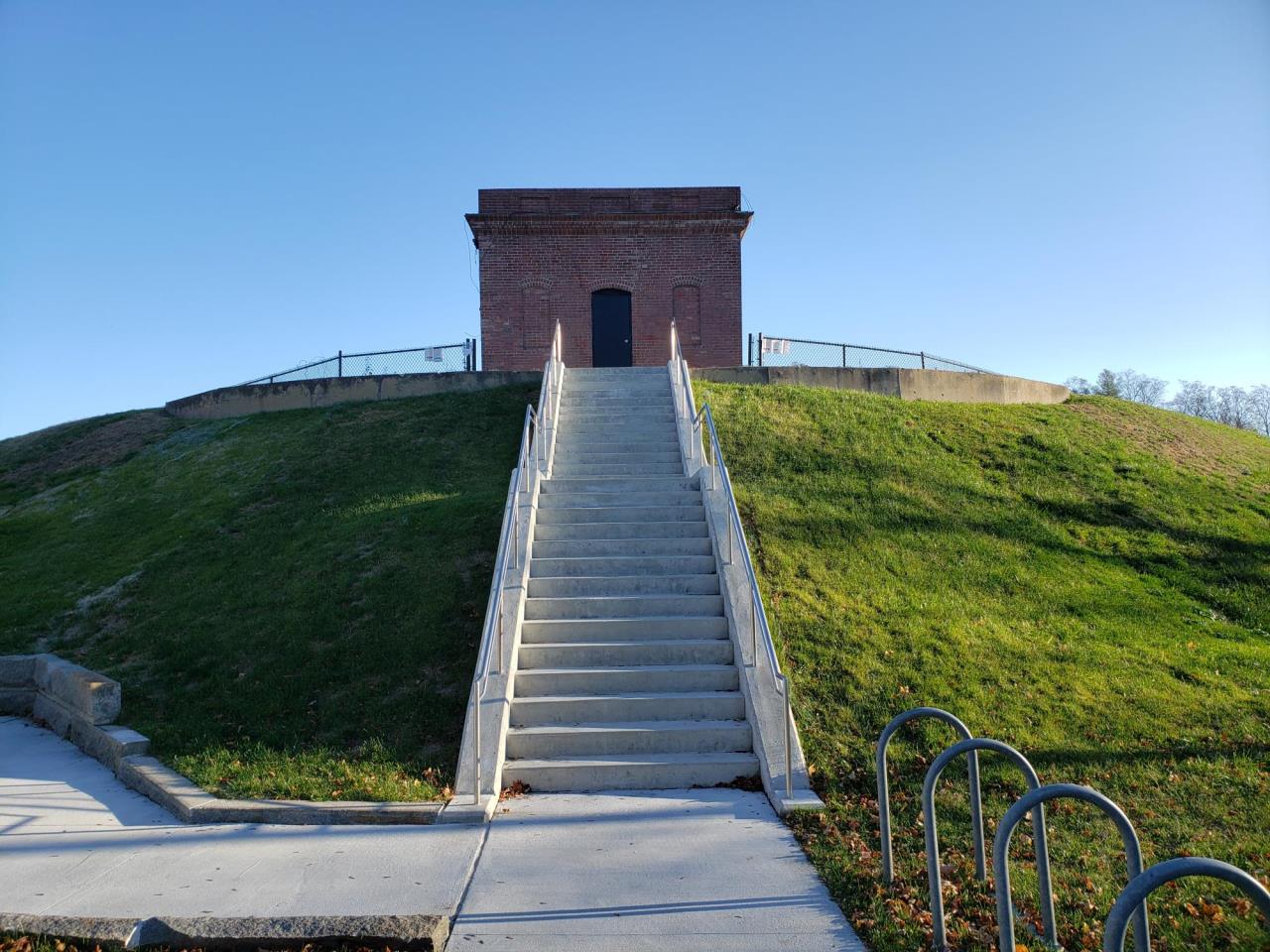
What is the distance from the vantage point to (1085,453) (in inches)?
613

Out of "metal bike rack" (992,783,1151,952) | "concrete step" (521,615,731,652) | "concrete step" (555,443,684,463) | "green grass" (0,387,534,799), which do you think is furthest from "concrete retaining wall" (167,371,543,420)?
"metal bike rack" (992,783,1151,952)

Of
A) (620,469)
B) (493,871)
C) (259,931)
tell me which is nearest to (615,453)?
(620,469)

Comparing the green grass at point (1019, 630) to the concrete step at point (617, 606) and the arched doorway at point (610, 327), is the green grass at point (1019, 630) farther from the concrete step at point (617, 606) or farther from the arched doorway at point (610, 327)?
the arched doorway at point (610, 327)

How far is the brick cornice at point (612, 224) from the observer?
2259cm

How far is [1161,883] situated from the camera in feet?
8.91

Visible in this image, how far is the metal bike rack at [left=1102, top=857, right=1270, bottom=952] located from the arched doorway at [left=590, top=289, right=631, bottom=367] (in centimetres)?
2050

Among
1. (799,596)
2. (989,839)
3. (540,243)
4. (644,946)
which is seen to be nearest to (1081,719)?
(989,839)

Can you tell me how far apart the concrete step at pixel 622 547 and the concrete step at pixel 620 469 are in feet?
8.62

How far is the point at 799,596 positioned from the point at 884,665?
1.42m

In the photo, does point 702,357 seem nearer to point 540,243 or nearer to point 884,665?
point 540,243

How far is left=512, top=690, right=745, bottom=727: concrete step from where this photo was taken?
282 inches

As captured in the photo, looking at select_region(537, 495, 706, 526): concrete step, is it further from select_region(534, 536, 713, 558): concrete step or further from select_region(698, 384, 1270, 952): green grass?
select_region(698, 384, 1270, 952): green grass

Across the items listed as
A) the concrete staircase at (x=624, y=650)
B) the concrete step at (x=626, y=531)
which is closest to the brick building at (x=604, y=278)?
the concrete staircase at (x=624, y=650)

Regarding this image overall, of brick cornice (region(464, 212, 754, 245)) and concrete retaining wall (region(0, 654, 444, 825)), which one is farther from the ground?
brick cornice (region(464, 212, 754, 245))
